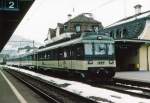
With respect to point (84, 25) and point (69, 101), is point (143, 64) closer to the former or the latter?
point (69, 101)

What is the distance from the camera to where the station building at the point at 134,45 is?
107ft

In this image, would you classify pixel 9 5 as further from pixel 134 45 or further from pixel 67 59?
pixel 134 45

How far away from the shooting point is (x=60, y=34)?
71312 mm

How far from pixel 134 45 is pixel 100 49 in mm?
13335

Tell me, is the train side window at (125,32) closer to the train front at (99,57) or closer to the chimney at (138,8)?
the chimney at (138,8)

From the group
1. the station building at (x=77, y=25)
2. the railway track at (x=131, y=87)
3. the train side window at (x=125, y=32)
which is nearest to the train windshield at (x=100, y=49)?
the railway track at (x=131, y=87)

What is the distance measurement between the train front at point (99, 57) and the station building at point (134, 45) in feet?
32.9

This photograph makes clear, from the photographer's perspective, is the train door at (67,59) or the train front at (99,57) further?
the train door at (67,59)

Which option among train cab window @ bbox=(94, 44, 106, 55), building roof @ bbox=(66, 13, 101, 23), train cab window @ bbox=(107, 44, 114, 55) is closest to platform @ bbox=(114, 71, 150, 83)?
train cab window @ bbox=(107, 44, 114, 55)

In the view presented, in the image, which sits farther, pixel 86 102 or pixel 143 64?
pixel 143 64

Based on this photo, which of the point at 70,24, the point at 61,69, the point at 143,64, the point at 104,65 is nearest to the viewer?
the point at 104,65

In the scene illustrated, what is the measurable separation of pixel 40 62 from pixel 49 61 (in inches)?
257

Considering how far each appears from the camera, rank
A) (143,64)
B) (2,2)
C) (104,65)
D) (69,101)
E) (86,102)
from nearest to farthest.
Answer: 1. (86,102)
2. (69,101)
3. (2,2)
4. (104,65)
5. (143,64)

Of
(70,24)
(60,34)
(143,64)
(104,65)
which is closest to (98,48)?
(104,65)
